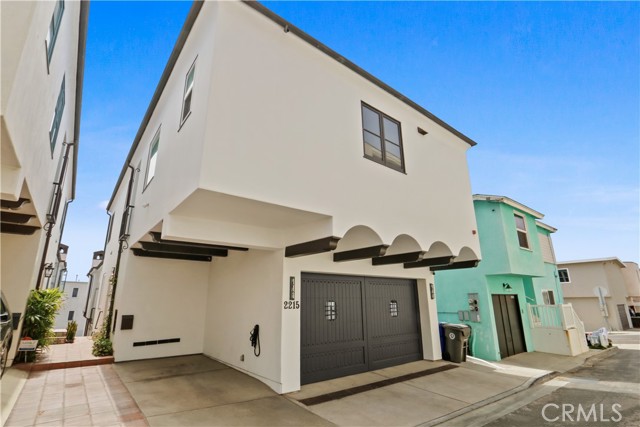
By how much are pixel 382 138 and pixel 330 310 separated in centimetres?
462

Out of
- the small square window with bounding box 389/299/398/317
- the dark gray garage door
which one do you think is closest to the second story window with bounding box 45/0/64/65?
the dark gray garage door

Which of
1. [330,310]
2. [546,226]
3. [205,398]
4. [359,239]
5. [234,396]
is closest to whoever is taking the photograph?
[205,398]

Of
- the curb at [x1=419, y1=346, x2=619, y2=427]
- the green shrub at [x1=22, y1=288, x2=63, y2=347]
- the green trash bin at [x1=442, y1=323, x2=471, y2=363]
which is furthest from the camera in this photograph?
the green trash bin at [x1=442, y1=323, x2=471, y2=363]

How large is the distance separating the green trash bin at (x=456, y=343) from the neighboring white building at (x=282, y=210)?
1.97 ft

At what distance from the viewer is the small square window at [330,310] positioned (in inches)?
300

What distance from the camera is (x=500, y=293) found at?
12.2m

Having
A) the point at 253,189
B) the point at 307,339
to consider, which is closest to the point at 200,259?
the point at 307,339

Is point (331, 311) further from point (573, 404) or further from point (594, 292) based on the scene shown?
point (594, 292)

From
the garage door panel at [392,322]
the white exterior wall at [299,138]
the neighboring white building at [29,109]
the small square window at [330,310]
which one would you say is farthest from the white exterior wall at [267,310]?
the neighboring white building at [29,109]

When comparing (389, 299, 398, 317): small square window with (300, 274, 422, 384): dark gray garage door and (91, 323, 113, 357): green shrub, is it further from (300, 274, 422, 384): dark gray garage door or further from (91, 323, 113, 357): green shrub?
(91, 323, 113, 357): green shrub

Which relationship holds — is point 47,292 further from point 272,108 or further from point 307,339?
point 272,108

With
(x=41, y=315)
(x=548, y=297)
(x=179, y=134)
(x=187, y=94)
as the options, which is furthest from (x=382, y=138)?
(x=548, y=297)

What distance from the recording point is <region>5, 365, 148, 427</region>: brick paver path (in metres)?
4.41

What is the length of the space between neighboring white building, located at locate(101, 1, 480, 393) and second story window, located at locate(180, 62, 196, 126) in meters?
0.07
